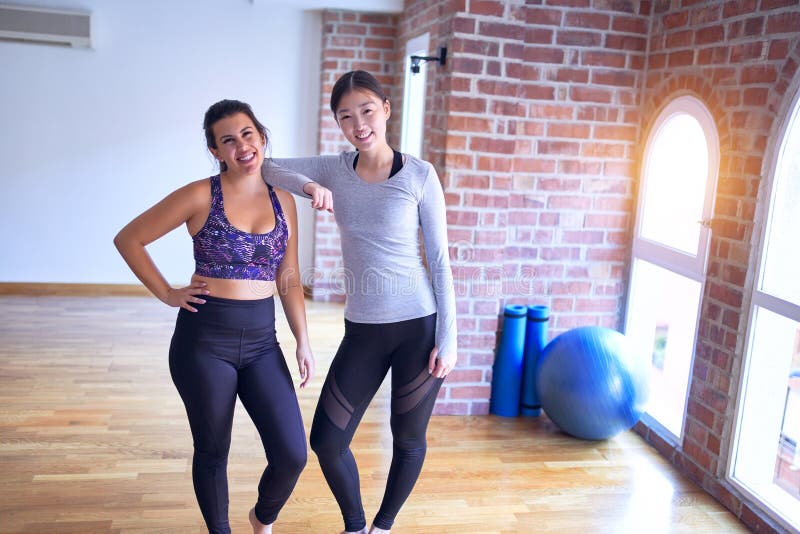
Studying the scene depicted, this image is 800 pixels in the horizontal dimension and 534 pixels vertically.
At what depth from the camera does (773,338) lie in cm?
280

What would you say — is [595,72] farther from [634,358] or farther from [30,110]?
[30,110]

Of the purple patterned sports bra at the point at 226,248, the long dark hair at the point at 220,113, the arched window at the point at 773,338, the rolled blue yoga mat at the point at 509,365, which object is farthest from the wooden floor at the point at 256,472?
the long dark hair at the point at 220,113

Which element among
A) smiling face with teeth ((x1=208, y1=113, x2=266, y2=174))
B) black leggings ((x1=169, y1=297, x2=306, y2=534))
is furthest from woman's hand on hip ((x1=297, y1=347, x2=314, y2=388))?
smiling face with teeth ((x1=208, y1=113, x2=266, y2=174))

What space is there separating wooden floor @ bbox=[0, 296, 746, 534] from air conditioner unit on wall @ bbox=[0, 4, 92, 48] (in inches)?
93.1

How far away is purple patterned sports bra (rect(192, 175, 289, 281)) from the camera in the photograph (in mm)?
2088

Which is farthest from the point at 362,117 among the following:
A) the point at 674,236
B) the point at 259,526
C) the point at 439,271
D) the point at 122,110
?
the point at 122,110

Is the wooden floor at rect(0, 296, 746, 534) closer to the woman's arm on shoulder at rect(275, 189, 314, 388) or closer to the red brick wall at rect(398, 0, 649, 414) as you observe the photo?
the red brick wall at rect(398, 0, 649, 414)

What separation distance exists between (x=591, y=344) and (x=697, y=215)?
→ 0.77 m

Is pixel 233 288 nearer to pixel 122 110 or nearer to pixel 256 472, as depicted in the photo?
pixel 256 472

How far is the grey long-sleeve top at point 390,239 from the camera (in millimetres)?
2164

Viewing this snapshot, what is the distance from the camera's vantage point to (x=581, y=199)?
3.74 metres

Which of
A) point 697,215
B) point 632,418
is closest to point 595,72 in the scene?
point 697,215

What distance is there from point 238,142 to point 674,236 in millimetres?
2295

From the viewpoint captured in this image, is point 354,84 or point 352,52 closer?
point 354,84
